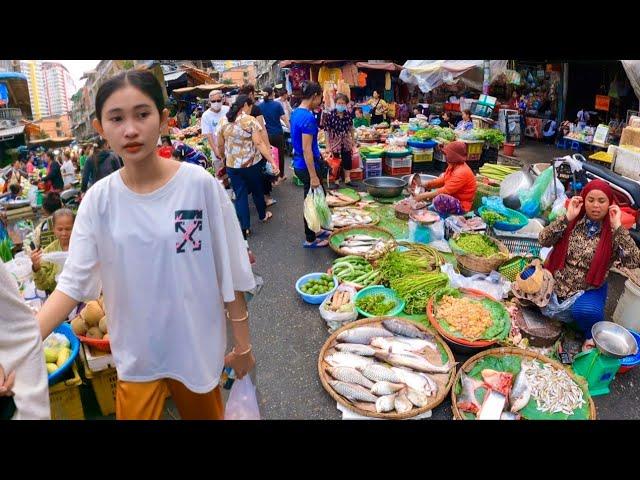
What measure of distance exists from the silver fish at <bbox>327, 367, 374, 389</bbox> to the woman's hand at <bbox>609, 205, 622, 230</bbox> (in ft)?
7.51

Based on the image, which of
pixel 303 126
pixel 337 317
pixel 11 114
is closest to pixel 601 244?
pixel 337 317

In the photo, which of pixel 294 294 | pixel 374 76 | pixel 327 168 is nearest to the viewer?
pixel 294 294

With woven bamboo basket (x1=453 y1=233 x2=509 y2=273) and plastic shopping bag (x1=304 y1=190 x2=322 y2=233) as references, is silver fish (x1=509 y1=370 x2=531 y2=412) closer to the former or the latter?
woven bamboo basket (x1=453 y1=233 x2=509 y2=273)

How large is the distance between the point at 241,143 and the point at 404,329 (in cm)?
357

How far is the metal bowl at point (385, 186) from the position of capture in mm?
7457

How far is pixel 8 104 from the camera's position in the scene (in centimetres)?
1722

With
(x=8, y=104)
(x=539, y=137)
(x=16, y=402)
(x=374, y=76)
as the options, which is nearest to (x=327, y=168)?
(x=16, y=402)

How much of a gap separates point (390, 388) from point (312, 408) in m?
0.62

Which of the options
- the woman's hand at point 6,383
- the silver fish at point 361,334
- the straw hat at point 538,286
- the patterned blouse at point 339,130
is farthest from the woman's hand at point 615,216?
the patterned blouse at point 339,130

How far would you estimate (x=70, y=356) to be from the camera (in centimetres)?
269

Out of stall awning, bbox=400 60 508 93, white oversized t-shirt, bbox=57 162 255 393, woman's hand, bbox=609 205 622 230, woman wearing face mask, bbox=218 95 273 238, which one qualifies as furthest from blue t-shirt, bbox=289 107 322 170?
stall awning, bbox=400 60 508 93

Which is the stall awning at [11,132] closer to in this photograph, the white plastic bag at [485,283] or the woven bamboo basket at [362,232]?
the woven bamboo basket at [362,232]

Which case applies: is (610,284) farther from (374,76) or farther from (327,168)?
(374,76)

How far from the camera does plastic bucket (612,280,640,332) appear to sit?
11.7 ft
